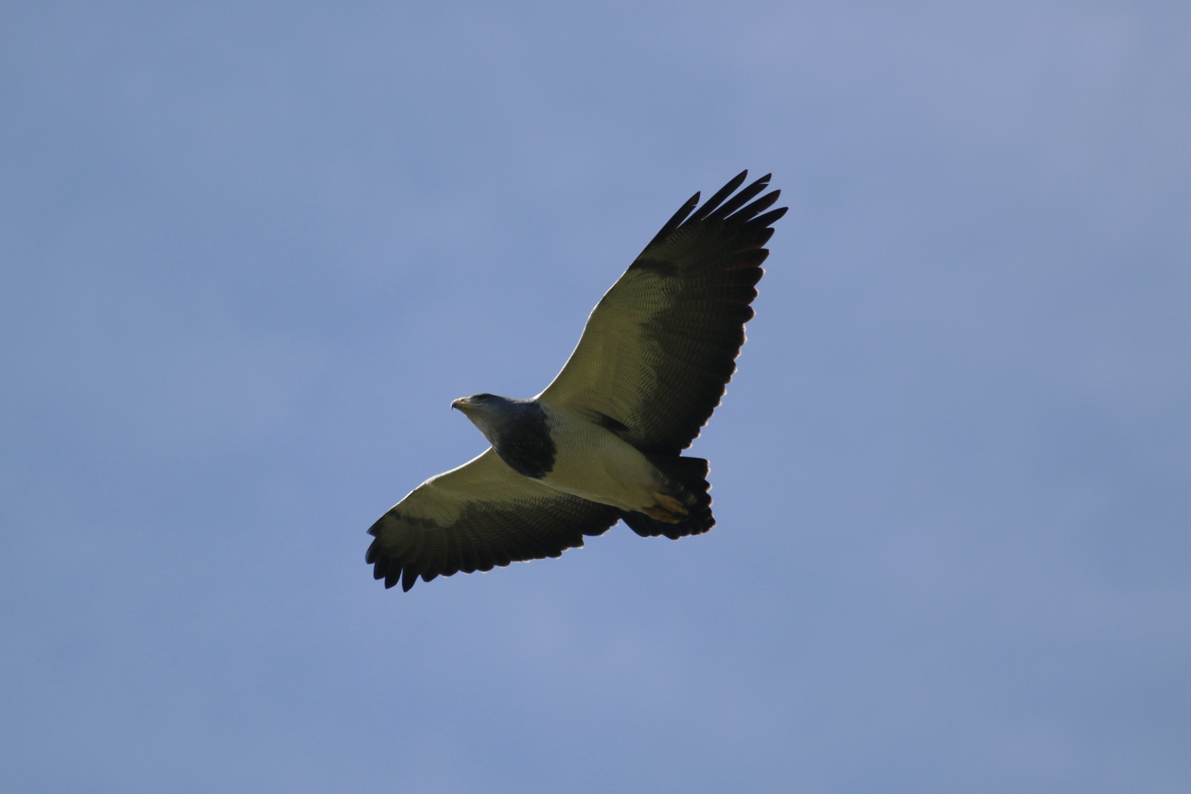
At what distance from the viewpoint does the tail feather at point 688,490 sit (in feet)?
38.5

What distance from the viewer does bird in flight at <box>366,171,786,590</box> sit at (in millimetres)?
11234

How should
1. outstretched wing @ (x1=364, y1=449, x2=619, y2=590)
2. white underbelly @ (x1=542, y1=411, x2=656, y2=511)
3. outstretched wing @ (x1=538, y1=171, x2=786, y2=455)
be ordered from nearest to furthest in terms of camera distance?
outstretched wing @ (x1=538, y1=171, x2=786, y2=455) < white underbelly @ (x1=542, y1=411, x2=656, y2=511) < outstretched wing @ (x1=364, y1=449, x2=619, y2=590)

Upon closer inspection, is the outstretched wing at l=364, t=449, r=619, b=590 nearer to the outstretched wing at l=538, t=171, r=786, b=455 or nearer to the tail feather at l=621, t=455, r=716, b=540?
the tail feather at l=621, t=455, r=716, b=540

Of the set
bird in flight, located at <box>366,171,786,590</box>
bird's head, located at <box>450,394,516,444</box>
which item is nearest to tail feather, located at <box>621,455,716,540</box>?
bird in flight, located at <box>366,171,786,590</box>

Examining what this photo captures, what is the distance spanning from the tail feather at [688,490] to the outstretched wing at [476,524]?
1.13 m

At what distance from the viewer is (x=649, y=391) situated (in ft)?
38.7

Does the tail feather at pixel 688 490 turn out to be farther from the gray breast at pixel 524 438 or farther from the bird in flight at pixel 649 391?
the gray breast at pixel 524 438

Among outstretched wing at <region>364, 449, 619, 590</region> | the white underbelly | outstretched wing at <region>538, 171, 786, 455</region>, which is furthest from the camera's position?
outstretched wing at <region>364, 449, 619, 590</region>

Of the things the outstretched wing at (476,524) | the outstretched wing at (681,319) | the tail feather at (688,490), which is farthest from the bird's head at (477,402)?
the tail feather at (688,490)

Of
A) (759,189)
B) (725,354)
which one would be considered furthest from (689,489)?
(759,189)

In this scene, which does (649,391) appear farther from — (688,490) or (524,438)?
(524,438)

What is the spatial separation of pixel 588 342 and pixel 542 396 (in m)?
0.84

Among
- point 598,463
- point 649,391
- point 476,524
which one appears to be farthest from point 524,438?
point 476,524

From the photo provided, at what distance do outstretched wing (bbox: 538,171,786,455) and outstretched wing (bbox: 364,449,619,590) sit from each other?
61.6 inches
